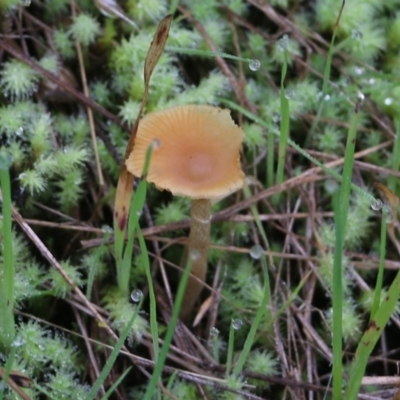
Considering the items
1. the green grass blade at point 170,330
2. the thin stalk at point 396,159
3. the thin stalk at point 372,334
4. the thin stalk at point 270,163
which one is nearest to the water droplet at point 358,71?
the thin stalk at point 396,159

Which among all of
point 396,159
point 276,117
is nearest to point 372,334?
→ point 396,159

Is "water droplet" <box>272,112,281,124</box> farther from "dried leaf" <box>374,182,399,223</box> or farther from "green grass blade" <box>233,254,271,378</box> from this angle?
"green grass blade" <box>233,254,271,378</box>

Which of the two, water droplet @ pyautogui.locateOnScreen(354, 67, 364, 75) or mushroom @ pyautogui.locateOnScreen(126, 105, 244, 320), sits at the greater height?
water droplet @ pyautogui.locateOnScreen(354, 67, 364, 75)

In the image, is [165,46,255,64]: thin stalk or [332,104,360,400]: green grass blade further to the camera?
[165,46,255,64]: thin stalk

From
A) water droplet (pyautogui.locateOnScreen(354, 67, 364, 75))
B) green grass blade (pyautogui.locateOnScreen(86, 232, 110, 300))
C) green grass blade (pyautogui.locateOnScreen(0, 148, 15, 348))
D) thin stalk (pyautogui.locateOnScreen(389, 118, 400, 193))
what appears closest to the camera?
green grass blade (pyautogui.locateOnScreen(0, 148, 15, 348))

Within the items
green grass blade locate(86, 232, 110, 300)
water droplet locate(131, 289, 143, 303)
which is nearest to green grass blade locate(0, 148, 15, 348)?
green grass blade locate(86, 232, 110, 300)

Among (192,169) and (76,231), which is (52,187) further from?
(192,169)

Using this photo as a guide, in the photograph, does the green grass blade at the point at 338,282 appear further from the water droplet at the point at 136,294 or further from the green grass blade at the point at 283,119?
the water droplet at the point at 136,294

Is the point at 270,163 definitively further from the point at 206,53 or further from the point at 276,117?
the point at 206,53

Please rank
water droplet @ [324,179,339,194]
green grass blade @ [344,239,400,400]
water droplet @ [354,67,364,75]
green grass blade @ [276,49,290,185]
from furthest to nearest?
1. water droplet @ [354,67,364,75]
2. water droplet @ [324,179,339,194]
3. green grass blade @ [276,49,290,185]
4. green grass blade @ [344,239,400,400]

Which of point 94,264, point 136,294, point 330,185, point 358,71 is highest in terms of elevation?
point 358,71
